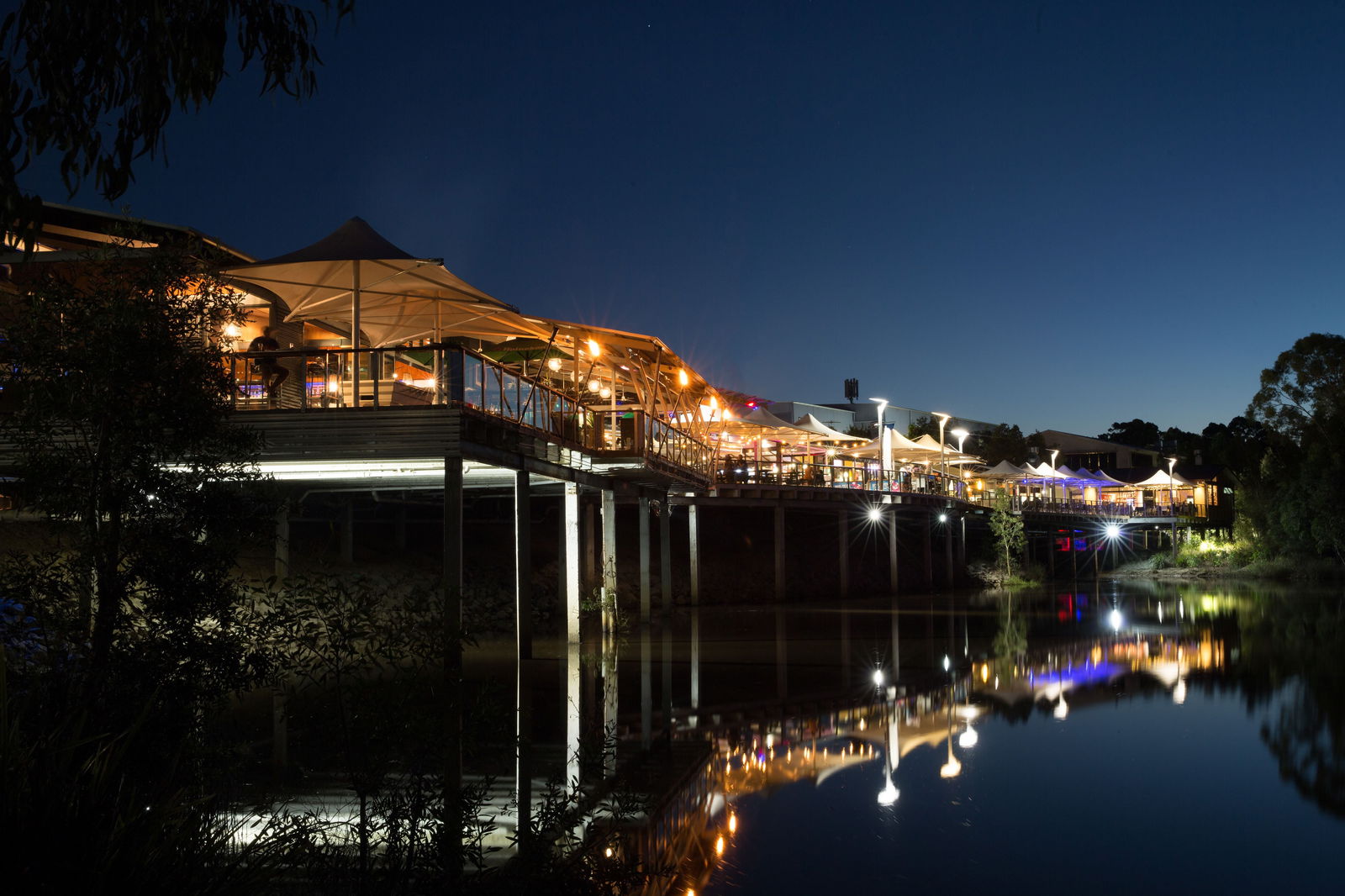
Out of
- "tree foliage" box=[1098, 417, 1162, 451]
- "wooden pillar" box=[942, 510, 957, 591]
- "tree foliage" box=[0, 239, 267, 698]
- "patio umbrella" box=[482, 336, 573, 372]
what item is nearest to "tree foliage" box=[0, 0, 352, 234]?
"tree foliage" box=[0, 239, 267, 698]

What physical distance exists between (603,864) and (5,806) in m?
2.92

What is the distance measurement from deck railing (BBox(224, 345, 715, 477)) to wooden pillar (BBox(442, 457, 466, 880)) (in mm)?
1287

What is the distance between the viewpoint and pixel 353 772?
582 centimetres

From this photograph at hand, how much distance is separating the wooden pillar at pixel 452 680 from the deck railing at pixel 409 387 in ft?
4.22

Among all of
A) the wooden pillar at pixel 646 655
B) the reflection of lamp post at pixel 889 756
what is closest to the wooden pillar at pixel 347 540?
the wooden pillar at pixel 646 655

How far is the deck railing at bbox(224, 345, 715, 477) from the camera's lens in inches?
571

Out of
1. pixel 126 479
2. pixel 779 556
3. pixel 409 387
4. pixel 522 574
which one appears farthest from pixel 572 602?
pixel 779 556

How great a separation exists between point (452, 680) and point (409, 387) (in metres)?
10.5

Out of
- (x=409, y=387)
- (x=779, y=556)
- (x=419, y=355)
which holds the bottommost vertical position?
(x=779, y=556)

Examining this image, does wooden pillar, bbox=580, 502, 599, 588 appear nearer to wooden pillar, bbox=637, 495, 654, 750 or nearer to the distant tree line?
wooden pillar, bbox=637, 495, 654, 750

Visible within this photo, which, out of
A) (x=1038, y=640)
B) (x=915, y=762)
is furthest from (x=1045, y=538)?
(x=915, y=762)

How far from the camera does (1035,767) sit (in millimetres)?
9898

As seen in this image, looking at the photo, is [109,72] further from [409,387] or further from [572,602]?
[572,602]

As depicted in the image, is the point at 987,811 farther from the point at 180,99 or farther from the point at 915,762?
the point at 180,99
